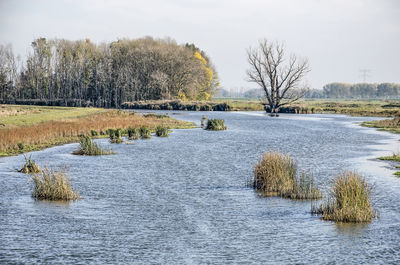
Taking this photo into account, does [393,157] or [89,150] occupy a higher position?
[89,150]

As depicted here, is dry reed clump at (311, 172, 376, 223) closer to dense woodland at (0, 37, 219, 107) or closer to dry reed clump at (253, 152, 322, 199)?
dry reed clump at (253, 152, 322, 199)

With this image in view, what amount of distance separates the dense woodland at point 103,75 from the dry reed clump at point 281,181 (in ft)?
325

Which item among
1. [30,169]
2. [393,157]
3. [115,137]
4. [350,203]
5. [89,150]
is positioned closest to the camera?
[350,203]

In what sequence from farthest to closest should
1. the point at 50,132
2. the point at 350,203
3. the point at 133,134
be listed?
the point at 133,134
the point at 50,132
the point at 350,203

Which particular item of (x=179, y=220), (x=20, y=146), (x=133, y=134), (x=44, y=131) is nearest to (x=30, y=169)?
(x=20, y=146)

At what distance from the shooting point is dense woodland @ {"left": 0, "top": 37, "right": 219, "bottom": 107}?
124m

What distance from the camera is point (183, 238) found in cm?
1730

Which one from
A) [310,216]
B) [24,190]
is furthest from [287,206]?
[24,190]

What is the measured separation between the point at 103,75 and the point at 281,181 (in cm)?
10384

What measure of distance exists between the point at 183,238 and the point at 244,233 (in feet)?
7.23

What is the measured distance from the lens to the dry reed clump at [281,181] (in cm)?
2344

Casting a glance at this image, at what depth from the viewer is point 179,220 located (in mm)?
19578

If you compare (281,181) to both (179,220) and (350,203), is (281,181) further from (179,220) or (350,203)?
(179,220)

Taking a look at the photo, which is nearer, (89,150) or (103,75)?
(89,150)
